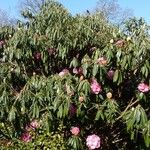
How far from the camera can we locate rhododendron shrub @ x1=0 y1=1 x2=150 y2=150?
15.8 ft

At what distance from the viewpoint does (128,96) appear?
5.62 m

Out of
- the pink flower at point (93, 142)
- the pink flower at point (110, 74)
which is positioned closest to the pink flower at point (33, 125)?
the pink flower at point (93, 142)

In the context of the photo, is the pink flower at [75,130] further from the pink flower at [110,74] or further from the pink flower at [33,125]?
the pink flower at [110,74]

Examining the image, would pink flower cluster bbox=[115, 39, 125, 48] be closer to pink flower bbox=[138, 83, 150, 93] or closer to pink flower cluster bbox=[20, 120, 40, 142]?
pink flower bbox=[138, 83, 150, 93]

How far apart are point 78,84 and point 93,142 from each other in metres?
0.71

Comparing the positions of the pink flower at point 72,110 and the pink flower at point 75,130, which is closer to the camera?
the pink flower at point 72,110

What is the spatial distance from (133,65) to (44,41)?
126 centimetres

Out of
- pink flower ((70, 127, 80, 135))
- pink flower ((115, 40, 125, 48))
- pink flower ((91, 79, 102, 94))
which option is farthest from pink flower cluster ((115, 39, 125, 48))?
pink flower ((70, 127, 80, 135))

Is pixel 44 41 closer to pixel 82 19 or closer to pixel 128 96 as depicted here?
pixel 82 19

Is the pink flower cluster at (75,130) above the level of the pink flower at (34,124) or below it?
below

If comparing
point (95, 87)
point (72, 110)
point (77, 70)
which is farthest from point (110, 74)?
point (72, 110)

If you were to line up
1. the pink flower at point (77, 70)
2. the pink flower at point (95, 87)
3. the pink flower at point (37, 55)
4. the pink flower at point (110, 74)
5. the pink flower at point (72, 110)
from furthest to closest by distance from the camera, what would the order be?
1. the pink flower at point (37, 55)
2. the pink flower at point (77, 70)
3. the pink flower at point (110, 74)
4. the pink flower at point (95, 87)
5. the pink flower at point (72, 110)

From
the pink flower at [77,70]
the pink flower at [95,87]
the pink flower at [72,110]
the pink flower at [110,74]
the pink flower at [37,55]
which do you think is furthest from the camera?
the pink flower at [37,55]

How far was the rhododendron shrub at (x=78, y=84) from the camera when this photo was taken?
15.8 feet
